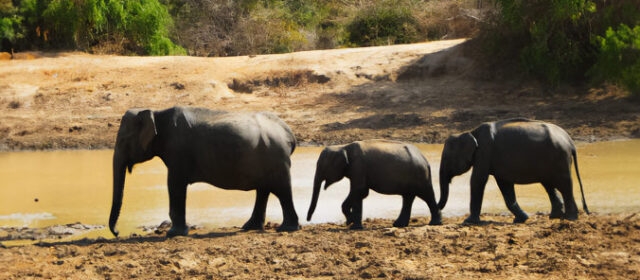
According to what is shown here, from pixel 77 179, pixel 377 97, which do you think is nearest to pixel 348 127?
pixel 377 97

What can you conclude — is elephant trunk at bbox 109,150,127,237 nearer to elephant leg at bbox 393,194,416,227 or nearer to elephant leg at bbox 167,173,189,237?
elephant leg at bbox 167,173,189,237

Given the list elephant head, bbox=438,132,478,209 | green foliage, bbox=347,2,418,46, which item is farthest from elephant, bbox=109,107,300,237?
green foliage, bbox=347,2,418,46

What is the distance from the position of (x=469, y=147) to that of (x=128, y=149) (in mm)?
3670

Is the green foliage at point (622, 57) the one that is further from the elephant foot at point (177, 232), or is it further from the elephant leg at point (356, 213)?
the elephant foot at point (177, 232)

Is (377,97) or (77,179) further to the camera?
(377,97)

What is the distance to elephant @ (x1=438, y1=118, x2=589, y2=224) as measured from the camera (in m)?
8.59

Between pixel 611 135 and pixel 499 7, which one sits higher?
pixel 499 7

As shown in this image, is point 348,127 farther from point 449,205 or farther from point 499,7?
point 449,205

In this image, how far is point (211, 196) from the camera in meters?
11.8

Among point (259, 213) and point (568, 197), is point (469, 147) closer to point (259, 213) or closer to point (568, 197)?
point (568, 197)

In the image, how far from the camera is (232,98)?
69.9 feet

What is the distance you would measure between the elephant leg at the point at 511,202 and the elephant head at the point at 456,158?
0.43m

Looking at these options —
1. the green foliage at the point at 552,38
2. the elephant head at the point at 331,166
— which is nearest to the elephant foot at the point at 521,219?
the elephant head at the point at 331,166

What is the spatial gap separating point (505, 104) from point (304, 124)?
4973mm
